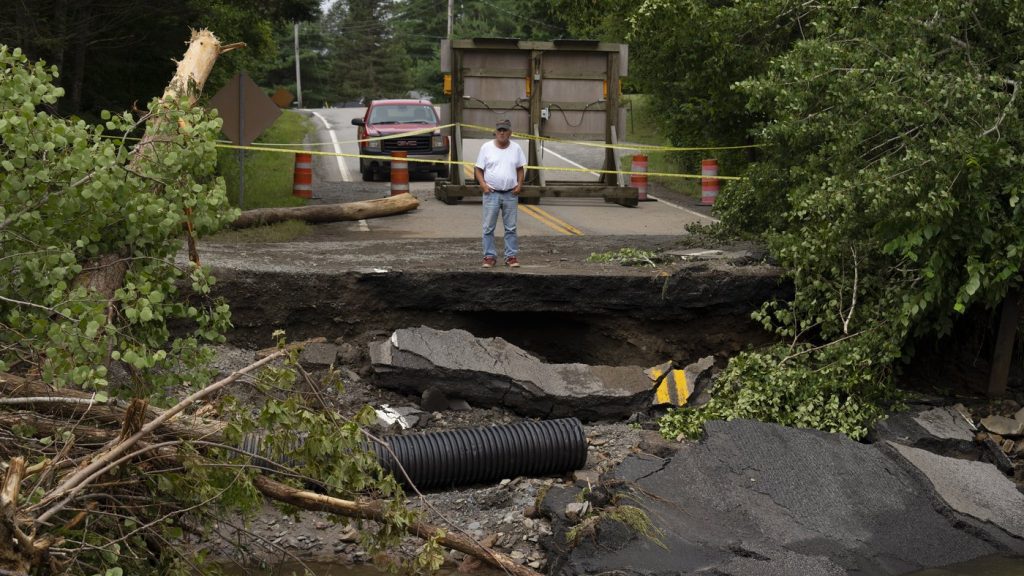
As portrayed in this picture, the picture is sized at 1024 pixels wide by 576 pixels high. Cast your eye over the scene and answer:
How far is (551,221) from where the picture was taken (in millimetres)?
18969

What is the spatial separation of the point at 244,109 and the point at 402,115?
11.1m

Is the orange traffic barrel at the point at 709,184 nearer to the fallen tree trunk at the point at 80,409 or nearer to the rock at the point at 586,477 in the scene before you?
the rock at the point at 586,477

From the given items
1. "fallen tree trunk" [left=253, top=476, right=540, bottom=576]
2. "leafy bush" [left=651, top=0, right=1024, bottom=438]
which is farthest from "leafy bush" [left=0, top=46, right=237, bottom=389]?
"leafy bush" [left=651, top=0, right=1024, bottom=438]

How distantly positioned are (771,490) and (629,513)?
127cm

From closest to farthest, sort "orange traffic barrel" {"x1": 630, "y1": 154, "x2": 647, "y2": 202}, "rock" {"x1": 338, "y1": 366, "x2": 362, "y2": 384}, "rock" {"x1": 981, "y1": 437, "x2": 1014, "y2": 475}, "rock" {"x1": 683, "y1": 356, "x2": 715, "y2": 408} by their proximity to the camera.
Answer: "rock" {"x1": 981, "y1": 437, "x2": 1014, "y2": 475}
"rock" {"x1": 683, "y1": 356, "x2": 715, "y2": 408}
"rock" {"x1": 338, "y1": 366, "x2": 362, "y2": 384}
"orange traffic barrel" {"x1": 630, "y1": 154, "x2": 647, "y2": 202}

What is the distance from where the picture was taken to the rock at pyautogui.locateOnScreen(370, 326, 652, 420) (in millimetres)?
10203

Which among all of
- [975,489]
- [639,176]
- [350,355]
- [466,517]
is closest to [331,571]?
[466,517]

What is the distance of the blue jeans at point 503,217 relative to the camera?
1190 cm

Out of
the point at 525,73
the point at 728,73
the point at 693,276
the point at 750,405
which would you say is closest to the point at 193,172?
the point at 750,405

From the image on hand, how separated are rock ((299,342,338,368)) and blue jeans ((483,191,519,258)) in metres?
1.94

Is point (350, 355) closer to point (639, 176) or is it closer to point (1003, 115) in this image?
point (1003, 115)

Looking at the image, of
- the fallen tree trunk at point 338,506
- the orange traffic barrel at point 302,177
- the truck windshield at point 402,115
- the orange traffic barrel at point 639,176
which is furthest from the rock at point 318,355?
the truck windshield at point 402,115

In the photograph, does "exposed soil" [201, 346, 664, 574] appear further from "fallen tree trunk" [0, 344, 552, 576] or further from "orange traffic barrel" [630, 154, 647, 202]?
"orange traffic barrel" [630, 154, 647, 202]

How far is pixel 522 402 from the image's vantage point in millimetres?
10234
